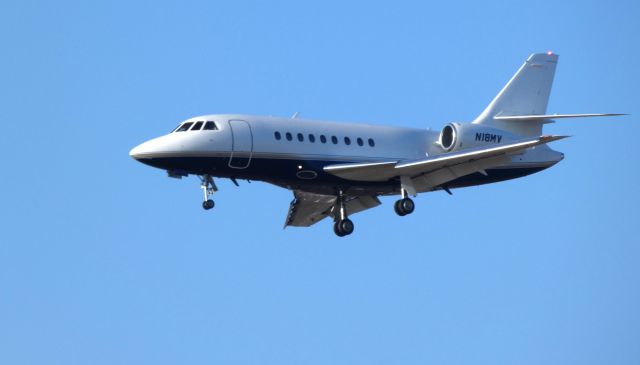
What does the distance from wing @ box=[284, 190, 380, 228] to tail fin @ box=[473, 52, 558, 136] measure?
4.50 m

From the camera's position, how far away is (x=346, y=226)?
41906mm

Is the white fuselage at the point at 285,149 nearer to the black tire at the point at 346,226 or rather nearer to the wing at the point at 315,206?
the black tire at the point at 346,226

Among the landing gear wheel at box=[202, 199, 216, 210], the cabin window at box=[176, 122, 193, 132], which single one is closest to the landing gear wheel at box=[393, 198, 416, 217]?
the landing gear wheel at box=[202, 199, 216, 210]

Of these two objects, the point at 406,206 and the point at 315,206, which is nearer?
the point at 406,206

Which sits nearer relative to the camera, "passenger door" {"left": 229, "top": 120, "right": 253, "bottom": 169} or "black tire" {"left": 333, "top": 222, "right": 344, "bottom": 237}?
"passenger door" {"left": 229, "top": 120, "right": 253, "bottom": 169}

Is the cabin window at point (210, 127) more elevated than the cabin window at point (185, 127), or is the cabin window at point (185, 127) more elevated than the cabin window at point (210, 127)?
the cabin window at point (210, 127)

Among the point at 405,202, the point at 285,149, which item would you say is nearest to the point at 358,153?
the point at 405,202

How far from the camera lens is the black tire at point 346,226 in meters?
41.9

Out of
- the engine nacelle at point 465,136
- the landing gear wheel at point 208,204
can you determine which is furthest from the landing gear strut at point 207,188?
the engine nacelle at point 465,136

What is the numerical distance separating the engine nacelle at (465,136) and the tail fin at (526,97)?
1.14m

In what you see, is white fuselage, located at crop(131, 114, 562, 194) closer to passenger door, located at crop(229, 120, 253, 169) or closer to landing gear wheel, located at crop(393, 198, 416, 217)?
passenger door, located at crop(229, 120, 253, 169)

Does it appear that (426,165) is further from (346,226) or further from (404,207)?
(346,226)

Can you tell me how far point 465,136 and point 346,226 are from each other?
15.5 feet

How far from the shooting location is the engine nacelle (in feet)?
135
